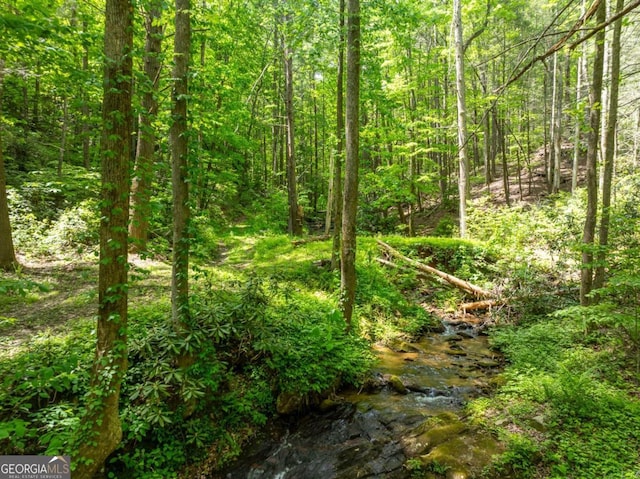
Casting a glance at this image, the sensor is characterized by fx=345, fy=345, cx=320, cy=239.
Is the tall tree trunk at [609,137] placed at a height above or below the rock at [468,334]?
above

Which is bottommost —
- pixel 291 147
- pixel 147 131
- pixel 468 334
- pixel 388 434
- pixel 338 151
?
pixel 388 434

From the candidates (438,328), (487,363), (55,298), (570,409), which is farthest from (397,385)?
(55,298)

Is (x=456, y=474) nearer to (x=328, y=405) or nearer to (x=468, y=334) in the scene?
(x=328, y=405)

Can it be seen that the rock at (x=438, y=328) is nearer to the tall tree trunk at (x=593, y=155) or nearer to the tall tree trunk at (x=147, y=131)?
the tall tree trunk at (x=593, y=155)

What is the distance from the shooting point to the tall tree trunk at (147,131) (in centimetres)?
350

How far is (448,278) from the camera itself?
1019 centimetres

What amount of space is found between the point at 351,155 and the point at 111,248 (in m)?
4.52

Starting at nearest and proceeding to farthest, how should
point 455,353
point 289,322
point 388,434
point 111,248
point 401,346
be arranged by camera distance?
point 111,248 < point 388,434 < point 289,322 < point 455,353 < point 401,346

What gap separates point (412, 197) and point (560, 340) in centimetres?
818

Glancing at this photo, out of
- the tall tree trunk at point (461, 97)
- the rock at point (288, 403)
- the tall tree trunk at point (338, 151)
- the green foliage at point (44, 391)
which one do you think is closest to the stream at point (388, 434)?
the rock at point (288, 403)

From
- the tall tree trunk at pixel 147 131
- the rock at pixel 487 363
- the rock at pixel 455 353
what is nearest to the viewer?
the tall tree trunk at pixel 147 131

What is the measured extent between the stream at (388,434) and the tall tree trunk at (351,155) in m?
1.63

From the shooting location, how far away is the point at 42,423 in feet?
12.1

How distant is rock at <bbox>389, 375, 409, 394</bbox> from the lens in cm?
576
